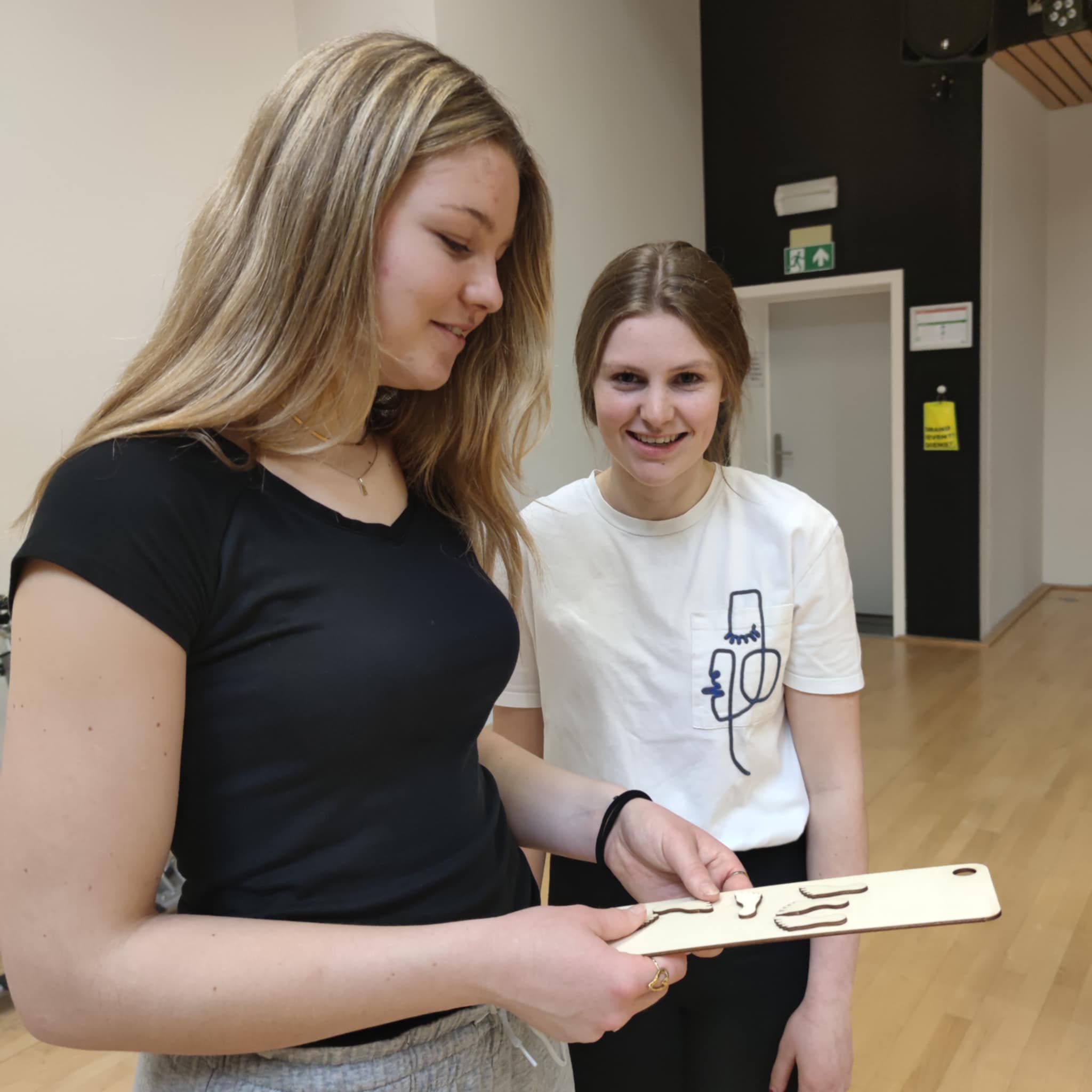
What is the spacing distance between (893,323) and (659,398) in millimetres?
4694

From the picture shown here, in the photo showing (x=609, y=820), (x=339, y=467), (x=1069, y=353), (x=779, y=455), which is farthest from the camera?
(x=1069, y=353)

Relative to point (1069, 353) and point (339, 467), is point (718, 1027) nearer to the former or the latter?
point (339, 467)

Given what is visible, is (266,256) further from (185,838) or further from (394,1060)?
(394,1060)

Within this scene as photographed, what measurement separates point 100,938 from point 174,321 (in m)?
0.44

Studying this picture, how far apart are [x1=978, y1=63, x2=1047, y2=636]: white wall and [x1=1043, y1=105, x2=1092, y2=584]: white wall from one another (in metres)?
0.08

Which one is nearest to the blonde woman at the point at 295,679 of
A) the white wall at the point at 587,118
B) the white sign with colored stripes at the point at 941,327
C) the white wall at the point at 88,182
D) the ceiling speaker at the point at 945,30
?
the white wall at the point at 88,182

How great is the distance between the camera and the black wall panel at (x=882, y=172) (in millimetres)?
5098

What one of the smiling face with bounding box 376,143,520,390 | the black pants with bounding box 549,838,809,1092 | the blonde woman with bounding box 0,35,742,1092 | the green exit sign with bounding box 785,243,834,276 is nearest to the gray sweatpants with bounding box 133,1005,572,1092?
the blonde woman with bounding box 0,35,742,1092

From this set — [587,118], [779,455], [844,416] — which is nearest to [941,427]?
[844,416]

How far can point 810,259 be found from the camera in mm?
5543

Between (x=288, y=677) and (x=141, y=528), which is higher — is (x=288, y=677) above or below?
below

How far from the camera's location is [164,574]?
0.61 metres

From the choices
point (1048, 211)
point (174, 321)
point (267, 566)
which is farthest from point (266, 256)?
point (1048, 211)

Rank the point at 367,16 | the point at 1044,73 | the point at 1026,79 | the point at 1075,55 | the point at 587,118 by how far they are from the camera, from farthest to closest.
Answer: the point at 1026,79
the point at 1044,73
the point at 1075,55
the point at 587,118
the point at 367,16
